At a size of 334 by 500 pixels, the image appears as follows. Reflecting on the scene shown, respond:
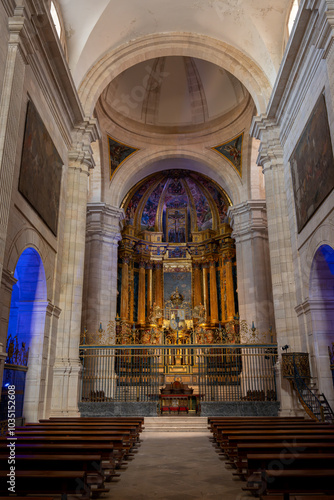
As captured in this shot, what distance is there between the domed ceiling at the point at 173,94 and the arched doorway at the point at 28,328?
1098cm

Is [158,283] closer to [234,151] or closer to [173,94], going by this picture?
[234,151]

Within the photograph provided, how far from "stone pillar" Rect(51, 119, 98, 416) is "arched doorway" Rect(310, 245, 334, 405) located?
6.22m

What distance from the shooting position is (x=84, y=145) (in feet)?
43.4

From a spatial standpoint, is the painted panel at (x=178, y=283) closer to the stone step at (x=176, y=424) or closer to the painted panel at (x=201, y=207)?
the painted panel at (x=201, y=207)

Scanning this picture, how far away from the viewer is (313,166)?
9922 mm

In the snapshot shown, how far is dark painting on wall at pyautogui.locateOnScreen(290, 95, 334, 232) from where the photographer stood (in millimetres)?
9047

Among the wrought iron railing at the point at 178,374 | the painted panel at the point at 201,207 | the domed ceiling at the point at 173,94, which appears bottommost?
the wrought iron railing at the point at 178,374

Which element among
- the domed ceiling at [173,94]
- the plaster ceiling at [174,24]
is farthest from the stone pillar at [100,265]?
the plaster ceiling at [174,24]

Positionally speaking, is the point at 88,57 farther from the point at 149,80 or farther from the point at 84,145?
the point at 149,80

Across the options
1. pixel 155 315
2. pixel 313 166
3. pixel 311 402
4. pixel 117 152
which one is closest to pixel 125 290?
pixel 155 315

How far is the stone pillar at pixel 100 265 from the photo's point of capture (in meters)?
18.2

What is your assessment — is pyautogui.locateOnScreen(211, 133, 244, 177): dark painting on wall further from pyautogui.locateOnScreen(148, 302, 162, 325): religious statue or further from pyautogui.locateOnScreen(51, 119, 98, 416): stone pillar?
pyautogui.locateOnScreen(51, 119, 98, 416): stone pillar

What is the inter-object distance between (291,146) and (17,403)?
9553 millimetres

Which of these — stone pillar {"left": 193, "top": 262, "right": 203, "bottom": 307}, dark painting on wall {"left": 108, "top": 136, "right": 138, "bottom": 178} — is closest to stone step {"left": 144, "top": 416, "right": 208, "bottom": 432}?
stone pillar {"left": 193, "top": 262, "right": 203, "bottom": 307}
